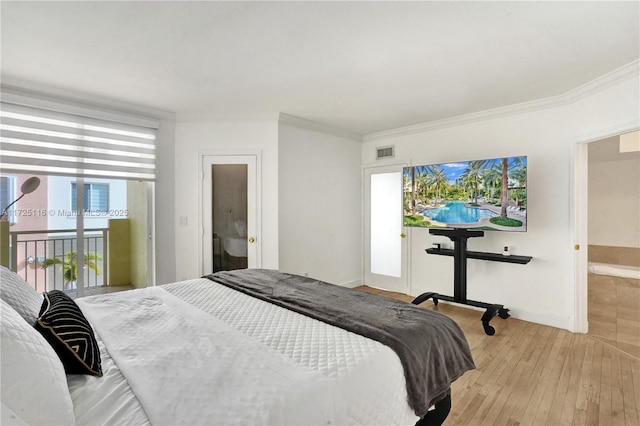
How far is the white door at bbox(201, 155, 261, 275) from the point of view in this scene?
4.18m

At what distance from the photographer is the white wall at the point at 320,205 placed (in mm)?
4316

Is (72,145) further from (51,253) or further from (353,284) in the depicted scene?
(353,284)

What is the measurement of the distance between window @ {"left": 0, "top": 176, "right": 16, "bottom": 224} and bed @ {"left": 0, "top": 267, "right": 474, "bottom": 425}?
2.02 m

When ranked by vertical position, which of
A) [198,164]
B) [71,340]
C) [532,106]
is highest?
[532,106]

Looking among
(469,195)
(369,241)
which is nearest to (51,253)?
(369,241)

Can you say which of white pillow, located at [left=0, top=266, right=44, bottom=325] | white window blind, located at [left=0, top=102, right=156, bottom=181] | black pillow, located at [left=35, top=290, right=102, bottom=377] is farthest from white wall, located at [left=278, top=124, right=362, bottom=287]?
black pillow, located at [left=35, top=290, right=102, bottom=377]

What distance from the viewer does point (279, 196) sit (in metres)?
4.20

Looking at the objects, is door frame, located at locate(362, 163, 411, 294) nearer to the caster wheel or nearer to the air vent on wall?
the air vent on wall

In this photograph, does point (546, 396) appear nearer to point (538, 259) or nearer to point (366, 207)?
point (538, 259)

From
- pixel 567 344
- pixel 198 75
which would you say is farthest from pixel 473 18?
pixel 567 344

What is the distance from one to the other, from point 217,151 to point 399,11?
9.47 feet

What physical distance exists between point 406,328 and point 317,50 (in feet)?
6.76

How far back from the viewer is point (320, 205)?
4.75 metres

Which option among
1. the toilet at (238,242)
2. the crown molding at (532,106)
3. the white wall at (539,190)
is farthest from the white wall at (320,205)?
the white wall at (539,190)
